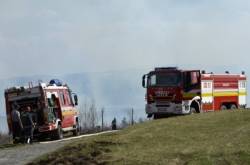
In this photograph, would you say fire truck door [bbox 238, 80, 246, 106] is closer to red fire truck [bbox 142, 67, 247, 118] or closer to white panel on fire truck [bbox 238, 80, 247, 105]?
white panel on fire truck [bbox 238, 80, 247, 105]

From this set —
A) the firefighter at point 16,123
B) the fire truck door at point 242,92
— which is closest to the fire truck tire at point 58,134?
the firefighter at point 16,123

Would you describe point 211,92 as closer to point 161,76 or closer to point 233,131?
point 161,76

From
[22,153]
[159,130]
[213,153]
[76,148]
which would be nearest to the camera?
[213,153]

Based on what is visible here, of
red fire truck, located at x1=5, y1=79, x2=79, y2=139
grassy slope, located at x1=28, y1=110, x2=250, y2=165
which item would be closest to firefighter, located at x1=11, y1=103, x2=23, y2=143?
red fire truck, located at x1=5, y1=79, x2=79, y2=139

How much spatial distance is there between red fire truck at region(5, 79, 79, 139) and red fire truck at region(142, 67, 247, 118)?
186 inches

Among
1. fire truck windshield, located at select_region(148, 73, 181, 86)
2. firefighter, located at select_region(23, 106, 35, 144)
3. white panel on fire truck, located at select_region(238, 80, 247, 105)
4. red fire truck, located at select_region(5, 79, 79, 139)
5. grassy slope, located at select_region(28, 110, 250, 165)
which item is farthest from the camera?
white panel on fire truck, located at select_region(238, 80, 247, 105)

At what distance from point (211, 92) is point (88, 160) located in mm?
21905

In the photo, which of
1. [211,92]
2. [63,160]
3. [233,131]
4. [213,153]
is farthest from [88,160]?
[211,92]

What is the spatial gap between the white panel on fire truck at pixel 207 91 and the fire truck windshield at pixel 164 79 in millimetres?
1743

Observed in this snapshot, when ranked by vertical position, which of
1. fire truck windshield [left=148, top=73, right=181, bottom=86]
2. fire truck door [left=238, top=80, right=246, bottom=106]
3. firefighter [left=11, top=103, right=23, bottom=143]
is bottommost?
firefighter [left=11, top=103, right=23, bottom=143]

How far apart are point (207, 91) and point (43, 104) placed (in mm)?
9316

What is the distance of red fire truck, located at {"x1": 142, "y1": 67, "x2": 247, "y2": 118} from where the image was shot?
32.5 m

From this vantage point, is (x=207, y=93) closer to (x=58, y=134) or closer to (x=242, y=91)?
(x=242, y=91)

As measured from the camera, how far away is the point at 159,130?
16.0m
